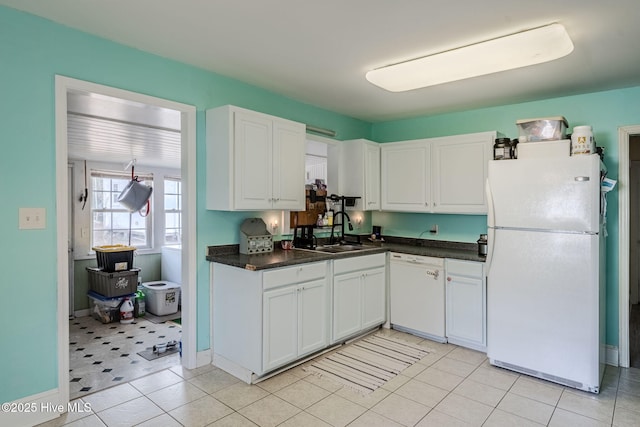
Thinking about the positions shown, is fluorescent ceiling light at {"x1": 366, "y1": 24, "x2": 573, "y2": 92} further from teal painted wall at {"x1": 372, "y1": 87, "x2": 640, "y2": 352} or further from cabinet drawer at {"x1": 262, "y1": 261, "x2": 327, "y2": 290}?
Result: cabinet drawer at {"x1": 262, "y1": 261, "x2": 327, "y2": 290}

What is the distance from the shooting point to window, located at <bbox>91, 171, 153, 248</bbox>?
5617mm

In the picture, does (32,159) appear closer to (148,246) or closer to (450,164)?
(450,164)

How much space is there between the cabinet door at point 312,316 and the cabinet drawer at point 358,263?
22 centimetres

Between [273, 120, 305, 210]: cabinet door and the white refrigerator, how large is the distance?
66.6 inches

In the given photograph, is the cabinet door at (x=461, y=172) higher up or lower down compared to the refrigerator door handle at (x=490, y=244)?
higher up

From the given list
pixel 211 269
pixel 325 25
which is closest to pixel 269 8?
pixel 325 25

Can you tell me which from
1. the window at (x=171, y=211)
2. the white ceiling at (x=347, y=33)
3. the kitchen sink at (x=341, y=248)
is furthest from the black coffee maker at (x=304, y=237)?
the window at (x=171, y=211)

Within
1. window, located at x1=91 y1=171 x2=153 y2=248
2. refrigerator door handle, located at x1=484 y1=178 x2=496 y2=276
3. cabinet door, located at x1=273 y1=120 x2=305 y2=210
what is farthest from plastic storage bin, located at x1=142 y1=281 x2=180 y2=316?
refrigerator door handle, located at x1=484 y1=178 x2=496 y2=276

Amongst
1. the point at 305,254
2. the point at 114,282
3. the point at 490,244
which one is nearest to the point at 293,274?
the point at 305,254

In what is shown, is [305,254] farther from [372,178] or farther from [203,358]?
[372,178]

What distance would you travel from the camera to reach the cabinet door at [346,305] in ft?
11.1

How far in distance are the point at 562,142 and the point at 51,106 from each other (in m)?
3.80

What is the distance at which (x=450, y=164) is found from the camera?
3.88 meters

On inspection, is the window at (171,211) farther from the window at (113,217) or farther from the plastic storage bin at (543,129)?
the plastic storage bin at (543,129)
